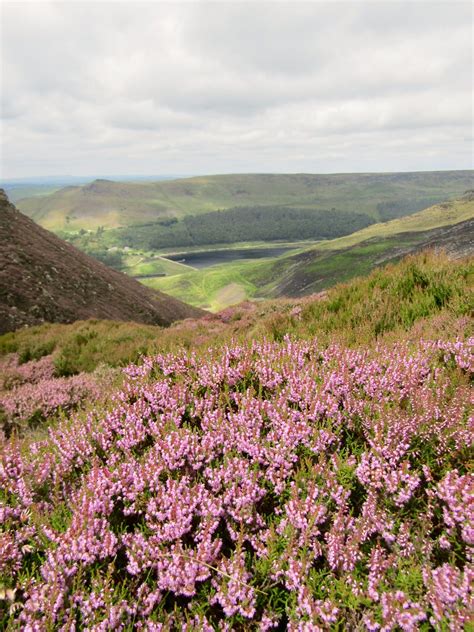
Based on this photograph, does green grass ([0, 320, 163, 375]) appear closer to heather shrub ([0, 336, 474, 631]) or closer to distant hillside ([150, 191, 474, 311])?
heather shrub ([0, 336, 474, 631])

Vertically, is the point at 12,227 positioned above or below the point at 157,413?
above

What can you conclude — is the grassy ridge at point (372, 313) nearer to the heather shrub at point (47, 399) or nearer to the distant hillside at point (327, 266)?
the heather shrub at point (47, 399)

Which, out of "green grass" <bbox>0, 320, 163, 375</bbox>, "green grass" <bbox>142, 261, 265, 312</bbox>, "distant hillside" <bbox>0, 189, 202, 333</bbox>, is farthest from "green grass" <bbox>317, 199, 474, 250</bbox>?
"green grass" <bbox>0, 320, 163, 375</bbox>

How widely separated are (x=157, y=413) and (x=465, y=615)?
3058mm

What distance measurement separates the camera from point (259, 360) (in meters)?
4.72

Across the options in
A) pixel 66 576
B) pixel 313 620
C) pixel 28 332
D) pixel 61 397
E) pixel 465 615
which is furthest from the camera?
pixel 28 332

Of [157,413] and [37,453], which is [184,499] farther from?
[37,453]

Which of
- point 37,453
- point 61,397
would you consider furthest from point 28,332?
point 37,453

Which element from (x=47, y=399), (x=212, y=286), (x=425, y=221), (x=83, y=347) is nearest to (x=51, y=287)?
(x=83, y=347)

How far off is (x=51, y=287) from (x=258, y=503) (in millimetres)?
27838

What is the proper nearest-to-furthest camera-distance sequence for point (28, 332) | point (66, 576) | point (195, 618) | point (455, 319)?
point (195, 618) < point (66, 576) < point (455, 319) < point (28, 332)

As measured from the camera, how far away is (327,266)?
126 m

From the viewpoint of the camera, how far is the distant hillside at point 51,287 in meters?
22.9

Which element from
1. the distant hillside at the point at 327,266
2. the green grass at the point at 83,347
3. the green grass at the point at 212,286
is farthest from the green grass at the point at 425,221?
the green grass at the point at 83,347
